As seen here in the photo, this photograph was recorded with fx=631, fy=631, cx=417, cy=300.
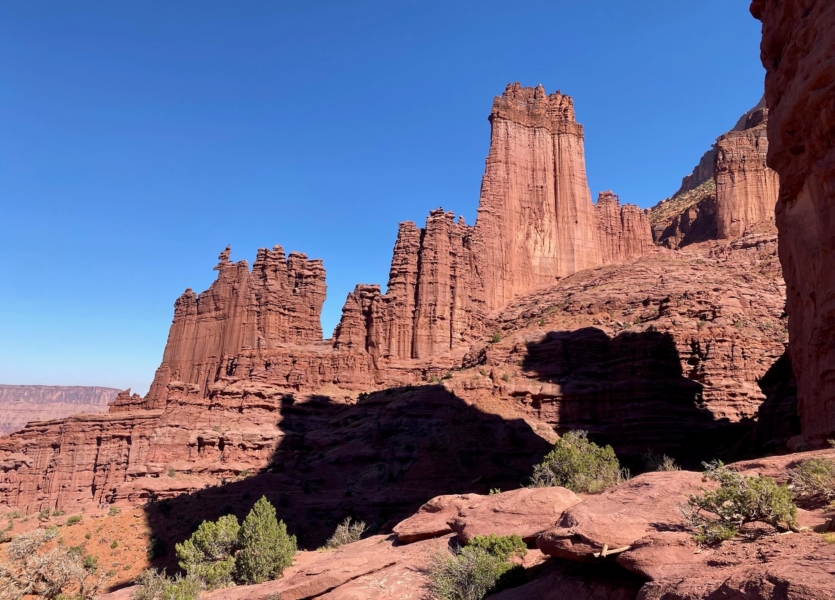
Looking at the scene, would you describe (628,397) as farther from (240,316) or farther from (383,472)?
(240,316)

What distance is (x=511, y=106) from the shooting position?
84375 millimetres

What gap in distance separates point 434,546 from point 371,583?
2230 millimetres

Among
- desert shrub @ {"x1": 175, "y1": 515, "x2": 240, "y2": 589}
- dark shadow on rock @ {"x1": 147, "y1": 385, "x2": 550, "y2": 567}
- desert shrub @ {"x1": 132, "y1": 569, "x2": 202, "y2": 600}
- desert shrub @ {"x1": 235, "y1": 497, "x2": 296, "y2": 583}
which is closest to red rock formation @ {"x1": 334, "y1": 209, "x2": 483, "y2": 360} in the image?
dark shadow on rock @ {"x1": 147, "y1": 385, "x2": 550, "y2": 567}

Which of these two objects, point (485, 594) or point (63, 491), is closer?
point (485, 594)

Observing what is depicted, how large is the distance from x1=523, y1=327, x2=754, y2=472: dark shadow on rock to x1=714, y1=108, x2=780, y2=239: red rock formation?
4453 centimetres

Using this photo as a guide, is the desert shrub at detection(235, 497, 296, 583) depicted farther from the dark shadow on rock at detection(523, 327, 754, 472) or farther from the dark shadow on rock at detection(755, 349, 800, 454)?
the dark shadow on rock at detection(523, 327, 754, 472)

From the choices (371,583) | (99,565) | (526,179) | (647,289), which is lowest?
(99,565)

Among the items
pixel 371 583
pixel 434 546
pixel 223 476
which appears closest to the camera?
pixel 371 583

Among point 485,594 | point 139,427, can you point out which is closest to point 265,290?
point 139,427

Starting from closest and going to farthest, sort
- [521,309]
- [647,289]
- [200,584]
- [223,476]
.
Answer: [200,584], [223,476], [647,289], [521,309]

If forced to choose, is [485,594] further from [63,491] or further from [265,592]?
[63,491]

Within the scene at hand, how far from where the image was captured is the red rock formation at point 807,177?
17188mm

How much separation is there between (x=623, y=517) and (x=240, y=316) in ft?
222

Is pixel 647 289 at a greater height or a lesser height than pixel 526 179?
lesser
